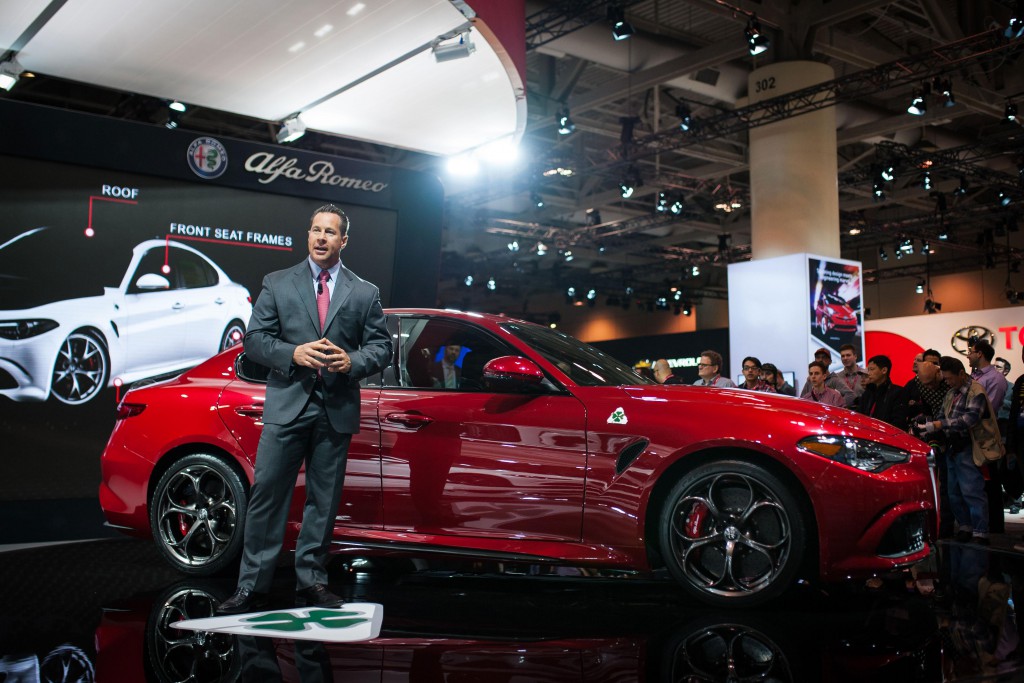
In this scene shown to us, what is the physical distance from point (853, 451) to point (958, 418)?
387 centimetres

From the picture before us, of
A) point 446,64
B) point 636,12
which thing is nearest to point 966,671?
point 446,64

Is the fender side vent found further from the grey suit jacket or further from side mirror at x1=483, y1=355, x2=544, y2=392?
the grey suit jacket

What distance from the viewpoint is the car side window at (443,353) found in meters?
4.40

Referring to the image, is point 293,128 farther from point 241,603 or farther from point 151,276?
point 241,603

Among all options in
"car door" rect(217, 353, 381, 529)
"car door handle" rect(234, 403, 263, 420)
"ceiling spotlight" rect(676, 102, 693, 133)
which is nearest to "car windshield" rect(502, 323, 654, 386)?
"car door" rect(217, 353, 381, 529)

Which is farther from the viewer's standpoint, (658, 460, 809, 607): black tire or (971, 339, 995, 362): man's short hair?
(971, 339, 995, 362): man's short hair

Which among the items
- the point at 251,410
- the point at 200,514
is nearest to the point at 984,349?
the point at 251,410

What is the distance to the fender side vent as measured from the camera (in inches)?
151

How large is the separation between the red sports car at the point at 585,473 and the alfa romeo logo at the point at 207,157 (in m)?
4.35

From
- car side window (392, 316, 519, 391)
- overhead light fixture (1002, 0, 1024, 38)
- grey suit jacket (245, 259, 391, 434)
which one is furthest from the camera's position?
overhead light fixture (1002, 0, 1024, 38)

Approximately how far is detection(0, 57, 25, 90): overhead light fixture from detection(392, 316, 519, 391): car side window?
14.3 ft

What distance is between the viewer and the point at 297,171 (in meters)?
8.90

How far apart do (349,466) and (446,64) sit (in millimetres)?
3932

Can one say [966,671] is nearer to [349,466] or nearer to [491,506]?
[491,506]
